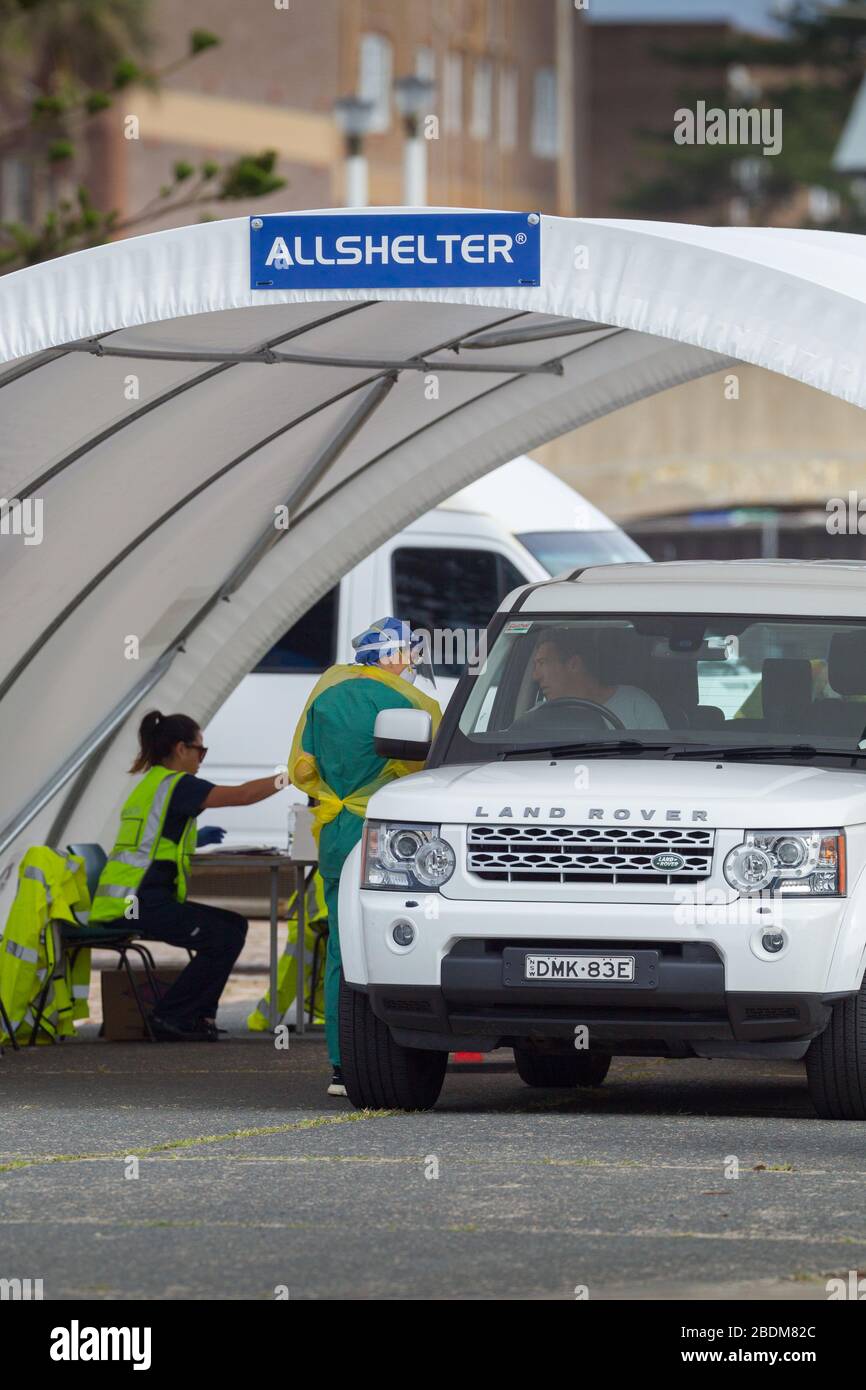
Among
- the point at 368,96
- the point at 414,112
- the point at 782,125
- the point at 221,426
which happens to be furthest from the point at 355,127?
the point at 782,125

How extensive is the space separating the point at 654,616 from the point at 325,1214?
3657mm

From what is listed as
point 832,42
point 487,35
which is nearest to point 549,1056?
point 487,35

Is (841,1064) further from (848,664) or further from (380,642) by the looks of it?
(380,642)

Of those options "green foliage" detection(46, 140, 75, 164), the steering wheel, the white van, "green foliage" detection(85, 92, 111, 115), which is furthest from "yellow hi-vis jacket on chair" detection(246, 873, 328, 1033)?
"green foliage" detection(85, 92, 111, 115)

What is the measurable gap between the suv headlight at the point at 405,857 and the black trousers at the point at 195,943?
356 centimetres

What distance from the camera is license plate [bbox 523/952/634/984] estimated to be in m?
9.36

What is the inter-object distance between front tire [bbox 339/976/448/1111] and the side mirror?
36.7 inches

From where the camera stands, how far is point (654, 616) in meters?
10.9

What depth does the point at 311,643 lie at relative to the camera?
55.3ft

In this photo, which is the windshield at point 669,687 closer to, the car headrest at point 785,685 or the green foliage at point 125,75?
the car headrest at point 785,685

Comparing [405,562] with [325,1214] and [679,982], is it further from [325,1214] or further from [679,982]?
[325,1214]

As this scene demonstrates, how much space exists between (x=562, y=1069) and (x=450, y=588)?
19.8 ft

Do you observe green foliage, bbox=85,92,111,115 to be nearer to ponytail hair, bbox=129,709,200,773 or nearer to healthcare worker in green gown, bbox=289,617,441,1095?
ponytail hair, bbox=129,709,200,773

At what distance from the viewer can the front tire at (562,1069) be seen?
1123 centimetres
